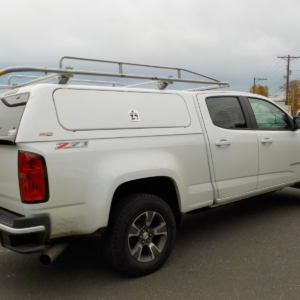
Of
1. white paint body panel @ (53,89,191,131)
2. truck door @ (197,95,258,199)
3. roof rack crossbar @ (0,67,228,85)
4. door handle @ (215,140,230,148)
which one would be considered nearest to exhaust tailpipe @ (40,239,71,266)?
white paint body panel @ (53,89,191,131)

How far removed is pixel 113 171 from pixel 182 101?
1293 mm

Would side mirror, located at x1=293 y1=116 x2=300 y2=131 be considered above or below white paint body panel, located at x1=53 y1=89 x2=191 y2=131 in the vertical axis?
below

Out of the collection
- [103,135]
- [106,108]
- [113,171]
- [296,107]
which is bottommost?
[296,107]

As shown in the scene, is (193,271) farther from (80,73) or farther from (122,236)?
(80,73)

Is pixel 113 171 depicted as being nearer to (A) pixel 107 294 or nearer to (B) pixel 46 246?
(B) pixel 46 246

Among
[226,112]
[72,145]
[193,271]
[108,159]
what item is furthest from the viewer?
[226,112]

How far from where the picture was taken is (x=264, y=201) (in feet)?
19.5

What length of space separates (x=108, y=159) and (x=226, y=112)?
6.32ft

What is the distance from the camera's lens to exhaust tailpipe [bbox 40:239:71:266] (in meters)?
2.75

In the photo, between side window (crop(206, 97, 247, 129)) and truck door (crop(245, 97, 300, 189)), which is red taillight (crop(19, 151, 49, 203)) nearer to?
side window (crop(206, 97, 247, 129))

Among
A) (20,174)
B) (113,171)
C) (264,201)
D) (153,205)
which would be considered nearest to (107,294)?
(153,205)

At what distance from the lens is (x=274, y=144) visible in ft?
15.1

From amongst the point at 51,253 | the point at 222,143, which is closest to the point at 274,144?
the point at 222,143

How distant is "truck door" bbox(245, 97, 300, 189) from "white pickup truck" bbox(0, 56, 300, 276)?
275 millimetres
